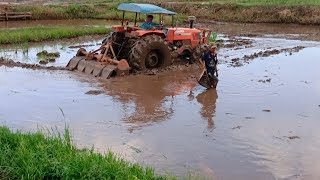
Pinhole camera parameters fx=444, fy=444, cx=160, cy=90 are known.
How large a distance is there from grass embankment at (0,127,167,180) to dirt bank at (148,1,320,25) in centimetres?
2528

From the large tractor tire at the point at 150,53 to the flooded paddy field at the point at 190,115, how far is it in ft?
1.47

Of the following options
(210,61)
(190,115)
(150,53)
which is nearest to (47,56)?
(150,53)

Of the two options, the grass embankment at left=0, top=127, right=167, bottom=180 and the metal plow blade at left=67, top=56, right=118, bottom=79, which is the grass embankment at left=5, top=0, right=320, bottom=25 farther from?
the grass embankment at left=0, top=127, right=167, bottom=180

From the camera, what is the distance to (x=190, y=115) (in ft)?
30.8

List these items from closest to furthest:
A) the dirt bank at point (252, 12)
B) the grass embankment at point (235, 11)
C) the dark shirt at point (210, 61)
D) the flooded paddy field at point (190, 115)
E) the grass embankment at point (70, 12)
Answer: the flooded paddy field at point (190, 115), the dark shirt at point (210, 61), the dirt bank at point (252, 12), the grass embankment at point (235, 11), the grass embankment at point (70, 12)

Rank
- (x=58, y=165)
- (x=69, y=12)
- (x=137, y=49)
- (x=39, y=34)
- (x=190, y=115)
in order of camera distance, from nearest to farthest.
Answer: (x=58, y=165), (x=190, y=115), (x=137, y=49), (x=39, y=34), (x=69, y=12)

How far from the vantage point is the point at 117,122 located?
8.77 metres

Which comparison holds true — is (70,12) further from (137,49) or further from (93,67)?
(137,49)

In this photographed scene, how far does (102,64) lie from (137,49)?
1150mm

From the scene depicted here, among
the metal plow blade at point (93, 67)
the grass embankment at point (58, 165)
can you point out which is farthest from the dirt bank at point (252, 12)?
the grass embankment at point (58, 165)

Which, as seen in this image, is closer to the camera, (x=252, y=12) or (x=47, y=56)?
(x=47, y=56)

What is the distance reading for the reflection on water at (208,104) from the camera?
9219 mm

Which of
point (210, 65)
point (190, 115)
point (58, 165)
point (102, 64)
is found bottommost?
point (190, 115)

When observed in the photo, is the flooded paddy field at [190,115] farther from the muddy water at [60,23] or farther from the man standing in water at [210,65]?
the muddy water at [60,23]
